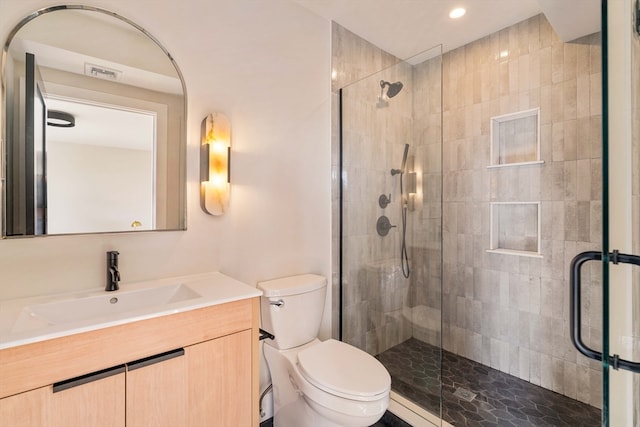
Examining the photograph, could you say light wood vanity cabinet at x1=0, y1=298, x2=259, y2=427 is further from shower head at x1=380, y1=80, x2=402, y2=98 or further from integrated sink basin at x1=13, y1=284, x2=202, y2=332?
shower head at x1=380, y1=80, x2=402, y2=98

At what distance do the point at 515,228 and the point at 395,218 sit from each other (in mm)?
993

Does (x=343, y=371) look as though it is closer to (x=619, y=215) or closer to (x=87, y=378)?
(x=87, y=378)

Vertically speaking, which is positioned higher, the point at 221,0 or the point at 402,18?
the point at 402,18

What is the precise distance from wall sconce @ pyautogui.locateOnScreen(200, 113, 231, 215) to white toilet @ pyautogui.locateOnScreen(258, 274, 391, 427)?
52 cm

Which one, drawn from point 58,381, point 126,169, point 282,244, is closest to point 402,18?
point 282,244

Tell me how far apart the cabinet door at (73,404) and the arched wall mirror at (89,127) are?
617 millimetres

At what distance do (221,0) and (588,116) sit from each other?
2.25 meters

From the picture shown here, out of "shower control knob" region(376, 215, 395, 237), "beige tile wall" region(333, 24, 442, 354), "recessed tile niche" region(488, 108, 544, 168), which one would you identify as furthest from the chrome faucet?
"recessed tile niche" region(488, 108, 544, 168)

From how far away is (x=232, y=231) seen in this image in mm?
1669

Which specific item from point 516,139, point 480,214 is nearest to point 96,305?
point 480,214

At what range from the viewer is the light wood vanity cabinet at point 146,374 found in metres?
0.84

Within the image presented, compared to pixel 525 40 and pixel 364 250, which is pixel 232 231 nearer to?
pixel 364 250

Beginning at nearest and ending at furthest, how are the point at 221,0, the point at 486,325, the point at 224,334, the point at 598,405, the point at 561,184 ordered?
the point at 224,334
the point at 221,0
the point at 598,405
the point at 561,184
the point at 486,325

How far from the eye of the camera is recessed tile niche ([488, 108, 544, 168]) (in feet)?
7.02
